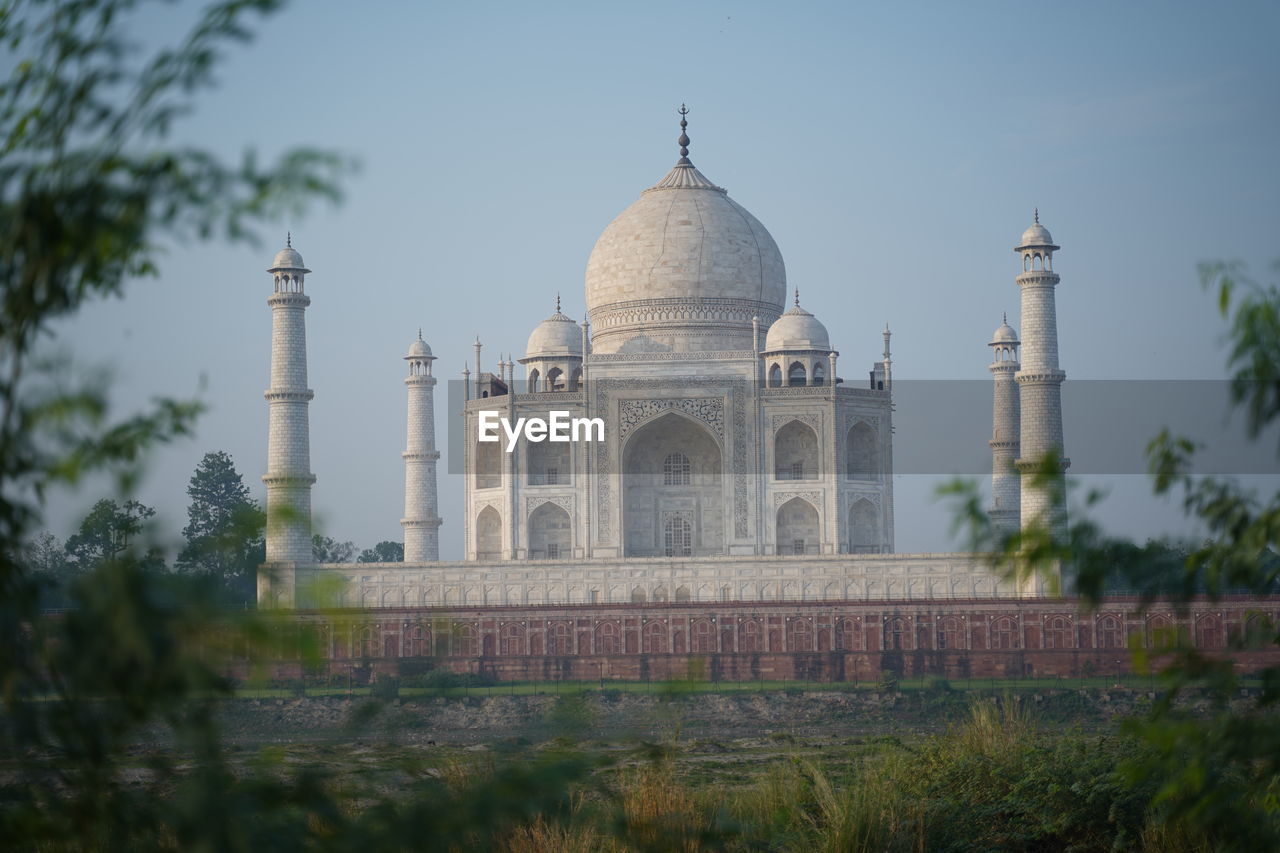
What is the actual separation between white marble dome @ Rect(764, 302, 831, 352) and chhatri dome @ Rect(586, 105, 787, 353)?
1.63m

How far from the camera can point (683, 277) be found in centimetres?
3167

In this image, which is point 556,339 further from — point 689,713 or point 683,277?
point 689,713

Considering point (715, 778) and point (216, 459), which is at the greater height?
point (216, 459)

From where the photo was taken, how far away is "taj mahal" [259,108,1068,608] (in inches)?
1037

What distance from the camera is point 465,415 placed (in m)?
30.8

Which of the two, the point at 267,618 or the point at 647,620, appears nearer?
the point at 267,618

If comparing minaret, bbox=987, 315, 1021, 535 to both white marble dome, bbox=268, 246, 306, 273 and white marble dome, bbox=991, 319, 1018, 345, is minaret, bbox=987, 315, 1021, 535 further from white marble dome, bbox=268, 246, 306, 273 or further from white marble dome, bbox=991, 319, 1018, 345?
white marble dome, bbox=268, 246, 306, 273

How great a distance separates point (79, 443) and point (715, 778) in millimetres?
10546

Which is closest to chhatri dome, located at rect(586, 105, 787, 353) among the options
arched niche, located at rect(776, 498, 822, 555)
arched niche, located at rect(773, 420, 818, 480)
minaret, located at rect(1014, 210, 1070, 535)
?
arched niche, located at rect(773, 420, 818, 480)

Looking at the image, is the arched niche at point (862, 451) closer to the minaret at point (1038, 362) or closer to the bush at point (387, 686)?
the minaret at point (1038, 362)

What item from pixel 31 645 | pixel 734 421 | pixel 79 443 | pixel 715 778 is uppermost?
pixel 734 421

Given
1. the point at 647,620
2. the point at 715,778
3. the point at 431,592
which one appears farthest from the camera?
the point at 431,592

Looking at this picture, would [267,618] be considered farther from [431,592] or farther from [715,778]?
[431,592]

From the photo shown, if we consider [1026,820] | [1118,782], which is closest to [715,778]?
[1026,820]
